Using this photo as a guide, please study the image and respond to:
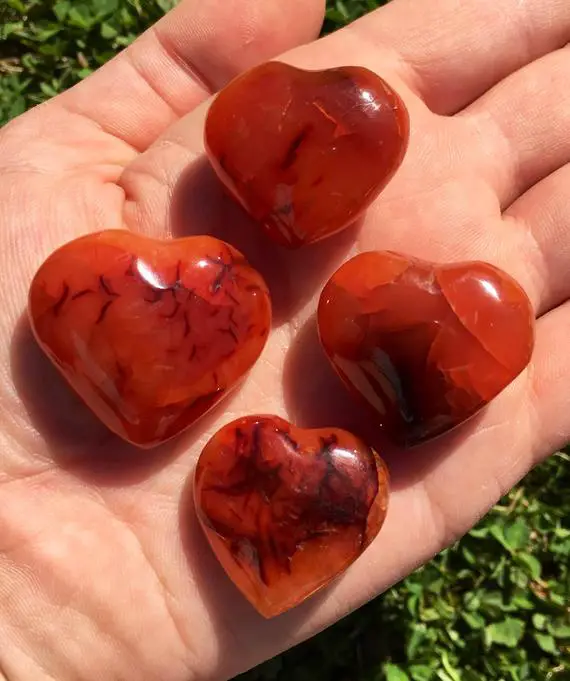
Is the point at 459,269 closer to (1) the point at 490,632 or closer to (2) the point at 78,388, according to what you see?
(2) the point at 78,388

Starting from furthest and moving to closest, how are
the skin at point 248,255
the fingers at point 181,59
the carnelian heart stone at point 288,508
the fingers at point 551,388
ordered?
the fingers at point 181,59 → the fingers at point 551,388 → the skin at point 248,255 → the carnelian heart stone at point 288,508

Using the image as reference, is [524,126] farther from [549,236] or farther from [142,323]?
[142,323]

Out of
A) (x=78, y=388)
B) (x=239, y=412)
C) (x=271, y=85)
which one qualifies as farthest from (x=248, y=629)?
(x=271, y=85)

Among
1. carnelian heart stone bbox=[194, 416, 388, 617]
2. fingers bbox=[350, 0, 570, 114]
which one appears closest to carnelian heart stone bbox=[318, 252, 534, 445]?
carnelian heart stone bbox=[194, 416, 388, 617]

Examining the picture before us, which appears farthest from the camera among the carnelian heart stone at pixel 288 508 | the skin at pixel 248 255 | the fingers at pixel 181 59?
the fingers at pixel 181 59

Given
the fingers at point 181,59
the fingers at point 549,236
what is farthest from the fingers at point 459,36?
the fingers at point 549,236

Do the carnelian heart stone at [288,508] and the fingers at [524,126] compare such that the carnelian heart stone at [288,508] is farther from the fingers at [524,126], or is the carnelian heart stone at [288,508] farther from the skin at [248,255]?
the fingers at [524,126]
